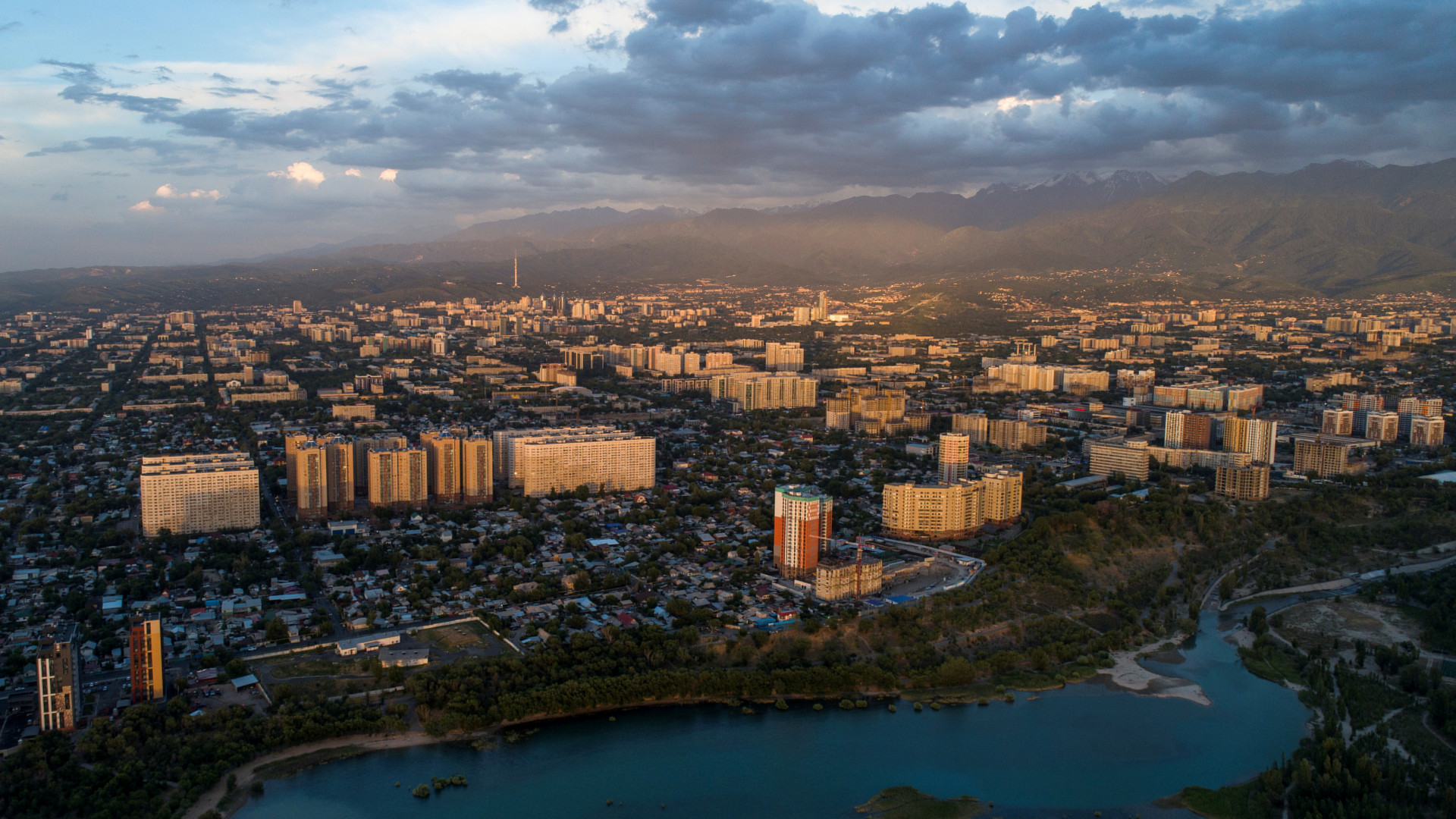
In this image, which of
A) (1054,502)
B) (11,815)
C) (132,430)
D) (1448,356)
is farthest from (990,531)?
(1448,356)

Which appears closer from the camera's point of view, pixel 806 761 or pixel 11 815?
pixel 11 815

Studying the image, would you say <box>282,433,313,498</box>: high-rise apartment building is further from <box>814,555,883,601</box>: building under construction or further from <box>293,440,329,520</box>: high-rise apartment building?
<box>814,555,883,601</box>: building under construction

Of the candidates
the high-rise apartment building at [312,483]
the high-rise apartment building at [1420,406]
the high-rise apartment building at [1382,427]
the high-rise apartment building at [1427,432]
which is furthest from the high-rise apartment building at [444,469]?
the high-rise apartment building at [1420,406]

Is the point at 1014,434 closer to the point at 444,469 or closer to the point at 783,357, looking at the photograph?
the point at 444,469

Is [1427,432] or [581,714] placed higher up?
[1427,432]

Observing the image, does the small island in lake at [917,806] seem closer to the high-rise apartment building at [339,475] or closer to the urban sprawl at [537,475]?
the urban sprawl at [537,475]

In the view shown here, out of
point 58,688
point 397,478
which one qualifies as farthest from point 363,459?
point 58,688

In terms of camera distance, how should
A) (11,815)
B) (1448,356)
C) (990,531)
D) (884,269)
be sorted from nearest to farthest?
(11,815) → (990,531) → (1448,356) → (884,269)

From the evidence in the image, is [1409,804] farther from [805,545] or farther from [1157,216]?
[1157,216]
